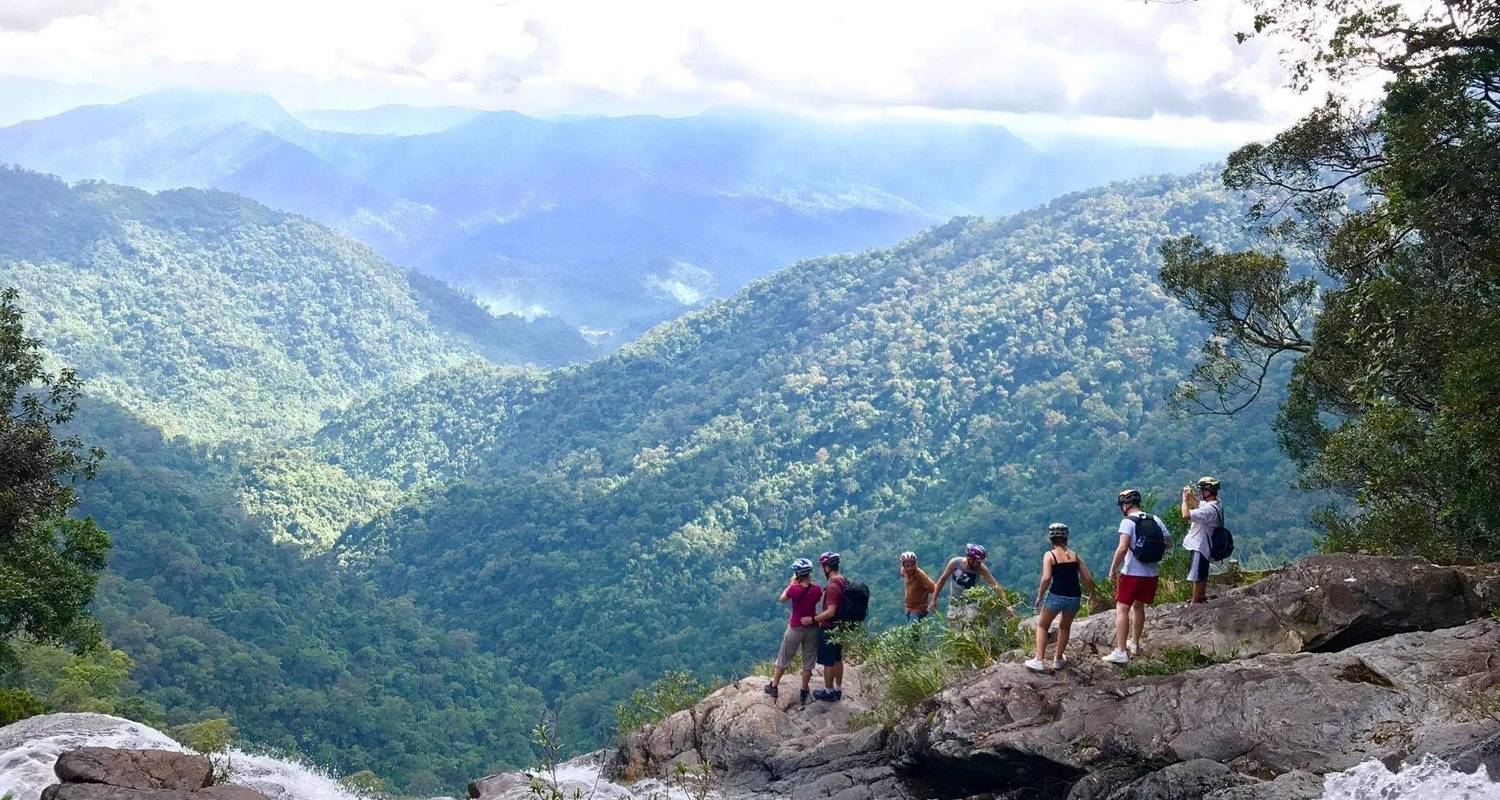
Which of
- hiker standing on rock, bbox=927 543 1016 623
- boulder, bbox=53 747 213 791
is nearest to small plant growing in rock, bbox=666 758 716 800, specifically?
hiker standing on rock, bbox=927 543 1016 623

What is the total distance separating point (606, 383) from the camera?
138750 mm

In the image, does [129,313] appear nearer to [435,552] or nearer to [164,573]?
[435,552]

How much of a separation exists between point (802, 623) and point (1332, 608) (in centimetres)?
565

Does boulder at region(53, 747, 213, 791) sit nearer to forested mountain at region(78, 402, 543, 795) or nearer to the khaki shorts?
the khaki shorts

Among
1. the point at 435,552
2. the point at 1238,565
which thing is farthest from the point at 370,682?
the point at 1238,565

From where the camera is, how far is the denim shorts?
11.3 metres

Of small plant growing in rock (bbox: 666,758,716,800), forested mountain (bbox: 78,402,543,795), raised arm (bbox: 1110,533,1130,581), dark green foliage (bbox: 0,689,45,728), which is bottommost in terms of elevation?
forested mountain (bbox: 78,402,543,795)

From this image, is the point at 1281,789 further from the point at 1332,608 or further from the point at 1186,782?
the point at 1332,608

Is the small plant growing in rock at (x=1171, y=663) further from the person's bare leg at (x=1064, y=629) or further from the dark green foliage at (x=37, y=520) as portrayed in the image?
the dark green foliage at (x=37, y=520)

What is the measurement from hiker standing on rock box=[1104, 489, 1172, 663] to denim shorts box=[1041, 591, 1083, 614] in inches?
16.9

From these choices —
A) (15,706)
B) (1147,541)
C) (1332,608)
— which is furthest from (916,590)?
(15,706)

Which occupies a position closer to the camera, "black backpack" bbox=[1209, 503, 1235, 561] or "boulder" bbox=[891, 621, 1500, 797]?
"boulder" bbox=[891, 621, 1500, 797]

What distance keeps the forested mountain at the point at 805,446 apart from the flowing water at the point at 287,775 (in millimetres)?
40579

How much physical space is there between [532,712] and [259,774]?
5214 cm
